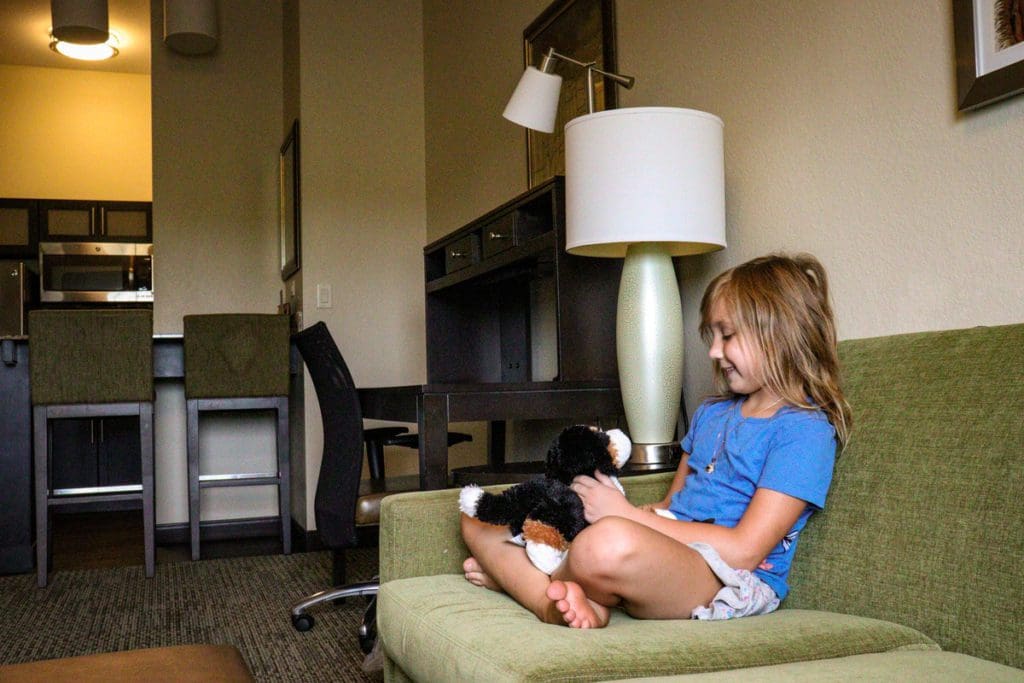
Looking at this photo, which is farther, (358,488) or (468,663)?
(358,488)

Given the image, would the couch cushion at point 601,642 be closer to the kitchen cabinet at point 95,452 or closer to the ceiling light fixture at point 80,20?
the ceiling light fixture at point 80,20

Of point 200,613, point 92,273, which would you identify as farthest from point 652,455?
point 92,273

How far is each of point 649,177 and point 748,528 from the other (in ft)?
2.63

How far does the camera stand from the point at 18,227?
6.44 m

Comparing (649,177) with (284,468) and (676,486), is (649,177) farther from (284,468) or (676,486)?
(284,468)

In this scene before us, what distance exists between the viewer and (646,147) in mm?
1884

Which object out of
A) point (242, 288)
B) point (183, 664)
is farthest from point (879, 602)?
point (242, 288)

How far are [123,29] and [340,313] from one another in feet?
9.76

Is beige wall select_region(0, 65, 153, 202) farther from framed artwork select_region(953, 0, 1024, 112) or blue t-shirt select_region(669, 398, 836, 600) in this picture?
framed artwork select_region(953, 0, 1024, 112)

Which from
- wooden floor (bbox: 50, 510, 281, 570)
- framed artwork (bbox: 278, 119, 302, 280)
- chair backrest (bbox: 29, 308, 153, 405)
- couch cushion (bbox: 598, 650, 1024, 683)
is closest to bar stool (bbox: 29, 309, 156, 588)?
chair backrest (bbox: 29, 308, 153, 405)

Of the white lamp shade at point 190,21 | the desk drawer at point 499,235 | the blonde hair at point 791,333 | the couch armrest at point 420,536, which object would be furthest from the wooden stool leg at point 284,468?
the blonde hair at point 791,333

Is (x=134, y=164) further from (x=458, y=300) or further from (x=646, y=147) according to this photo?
(x=646, y=147)

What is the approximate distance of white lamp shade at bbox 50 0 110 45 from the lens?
458 cm

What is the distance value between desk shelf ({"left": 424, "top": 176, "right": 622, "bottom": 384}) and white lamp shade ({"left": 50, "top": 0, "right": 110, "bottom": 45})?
2.45m
